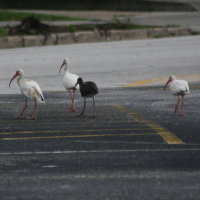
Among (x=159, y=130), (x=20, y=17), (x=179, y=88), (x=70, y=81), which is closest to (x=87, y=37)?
(x=20, y=17)

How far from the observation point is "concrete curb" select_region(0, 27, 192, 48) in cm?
2189

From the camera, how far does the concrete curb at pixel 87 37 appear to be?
21.9 meters

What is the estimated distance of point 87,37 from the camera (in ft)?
75.0

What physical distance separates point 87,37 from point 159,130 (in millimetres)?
12534

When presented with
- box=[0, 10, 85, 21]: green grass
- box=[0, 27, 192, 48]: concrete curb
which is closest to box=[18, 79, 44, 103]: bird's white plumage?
box=[0, 27, 192, 48]: concrete curb

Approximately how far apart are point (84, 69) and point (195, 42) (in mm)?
5366

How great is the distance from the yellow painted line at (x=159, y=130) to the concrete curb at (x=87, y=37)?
9.67m

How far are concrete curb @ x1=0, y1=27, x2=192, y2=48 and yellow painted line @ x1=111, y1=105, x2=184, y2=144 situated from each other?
9672 mm

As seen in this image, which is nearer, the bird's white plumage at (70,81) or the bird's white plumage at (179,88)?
the bird's white plumage at (179,88)

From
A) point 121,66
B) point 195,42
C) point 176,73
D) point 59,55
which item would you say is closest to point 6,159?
point 176,73

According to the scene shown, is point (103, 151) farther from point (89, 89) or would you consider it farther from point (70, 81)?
point (70, 81)

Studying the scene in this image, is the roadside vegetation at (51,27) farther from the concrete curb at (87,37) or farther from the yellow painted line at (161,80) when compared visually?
the yellow painted line at (161,80)

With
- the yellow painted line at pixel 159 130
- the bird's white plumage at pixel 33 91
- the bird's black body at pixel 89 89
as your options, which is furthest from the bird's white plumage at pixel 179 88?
the bird's white plumage at pixel 33 91

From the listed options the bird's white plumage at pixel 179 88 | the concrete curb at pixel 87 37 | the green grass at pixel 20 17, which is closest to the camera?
the bird's white plumage at pixel 179 88
